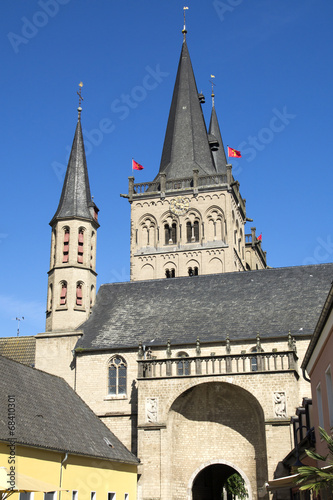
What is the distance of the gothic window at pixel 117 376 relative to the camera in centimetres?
3173

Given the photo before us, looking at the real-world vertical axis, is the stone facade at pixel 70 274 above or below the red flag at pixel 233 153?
below

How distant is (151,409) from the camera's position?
28531 mm

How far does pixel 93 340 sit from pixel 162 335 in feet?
11.6

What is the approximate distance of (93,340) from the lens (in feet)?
109

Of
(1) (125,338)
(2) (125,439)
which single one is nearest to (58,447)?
(2) (125,439)

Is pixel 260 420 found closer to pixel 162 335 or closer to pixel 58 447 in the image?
pixel 162 335

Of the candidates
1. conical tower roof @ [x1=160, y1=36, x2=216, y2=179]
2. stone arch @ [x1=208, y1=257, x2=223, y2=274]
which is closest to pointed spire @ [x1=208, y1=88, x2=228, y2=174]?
conical tower roof @ [x1=160, y1=36, x2=216, y2=179]

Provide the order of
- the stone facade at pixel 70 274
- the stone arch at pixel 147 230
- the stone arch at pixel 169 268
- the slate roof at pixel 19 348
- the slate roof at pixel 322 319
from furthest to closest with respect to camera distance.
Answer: the stone arch at pixel 147 230
the stone arch at pixel 169 268
the slate roof at pixel 19 348
the stone facade at pixel 70 274
the slate roof at pixel 322 319

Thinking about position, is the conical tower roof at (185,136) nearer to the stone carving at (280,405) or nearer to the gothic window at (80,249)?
the gothic window at (80,249)

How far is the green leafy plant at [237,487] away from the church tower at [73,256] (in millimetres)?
11654

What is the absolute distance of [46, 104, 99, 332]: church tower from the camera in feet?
119

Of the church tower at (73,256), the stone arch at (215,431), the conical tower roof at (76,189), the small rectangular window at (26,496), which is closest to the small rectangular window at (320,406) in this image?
the stone arch at (215,431)

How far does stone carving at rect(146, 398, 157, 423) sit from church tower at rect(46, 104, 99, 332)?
846cm

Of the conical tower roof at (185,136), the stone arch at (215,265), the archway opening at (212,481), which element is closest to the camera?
the archway opening at (212,481)
